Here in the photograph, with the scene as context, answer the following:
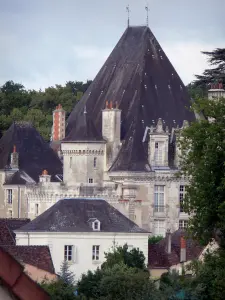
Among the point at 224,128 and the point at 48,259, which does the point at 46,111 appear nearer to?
the point at 48,259

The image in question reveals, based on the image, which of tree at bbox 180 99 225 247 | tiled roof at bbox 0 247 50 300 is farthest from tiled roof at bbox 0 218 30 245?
tiled roof at bbox 0 247 50 300

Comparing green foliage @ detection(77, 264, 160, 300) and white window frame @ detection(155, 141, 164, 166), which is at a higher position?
white window frame @ detection(155, 141, 164, 166)

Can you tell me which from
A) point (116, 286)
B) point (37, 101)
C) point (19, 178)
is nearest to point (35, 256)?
point (116, 286)

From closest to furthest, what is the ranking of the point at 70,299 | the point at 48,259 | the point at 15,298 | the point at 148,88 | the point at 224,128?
the point at 15,298 < the point at 70,299 < the point at 224,128 < the point at 48,259 < the point at 148,88

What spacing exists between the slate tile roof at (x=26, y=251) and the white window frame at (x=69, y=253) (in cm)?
99

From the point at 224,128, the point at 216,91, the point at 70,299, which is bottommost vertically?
the point at 70,299

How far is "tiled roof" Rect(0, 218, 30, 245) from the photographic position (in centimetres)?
5591

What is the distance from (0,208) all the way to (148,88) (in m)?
11.9

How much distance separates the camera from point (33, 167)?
81.6 m

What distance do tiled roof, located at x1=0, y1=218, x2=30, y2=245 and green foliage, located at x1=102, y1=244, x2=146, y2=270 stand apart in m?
5.99

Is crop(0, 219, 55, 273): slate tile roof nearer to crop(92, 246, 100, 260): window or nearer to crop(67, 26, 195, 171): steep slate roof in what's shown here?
crop(92, 246, 100, 260): window

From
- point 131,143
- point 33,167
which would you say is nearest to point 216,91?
point 131,143

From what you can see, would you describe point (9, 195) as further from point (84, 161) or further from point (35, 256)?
point (35, 256)

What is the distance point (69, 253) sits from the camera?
180ft
